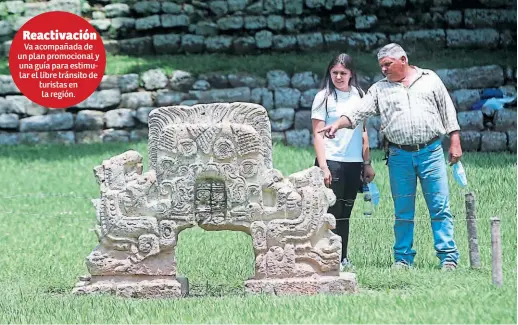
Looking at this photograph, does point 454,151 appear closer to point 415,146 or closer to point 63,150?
point 415,146

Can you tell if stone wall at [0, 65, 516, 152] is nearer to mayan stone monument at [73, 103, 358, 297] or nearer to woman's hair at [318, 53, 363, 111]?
woman's hair at [318, 53, 363, 111]

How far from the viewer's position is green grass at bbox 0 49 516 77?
20.5 meters

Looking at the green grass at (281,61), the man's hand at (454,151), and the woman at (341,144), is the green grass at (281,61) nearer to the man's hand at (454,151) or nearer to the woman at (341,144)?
the woman at (341,144)

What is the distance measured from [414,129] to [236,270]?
79.4 inches

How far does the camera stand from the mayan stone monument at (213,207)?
30.2 feet

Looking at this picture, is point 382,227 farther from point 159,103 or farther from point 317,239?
point 159,103

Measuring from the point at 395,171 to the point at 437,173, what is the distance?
364 millimetres

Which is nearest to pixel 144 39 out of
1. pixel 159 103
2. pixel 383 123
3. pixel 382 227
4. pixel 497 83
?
pixel 159 103

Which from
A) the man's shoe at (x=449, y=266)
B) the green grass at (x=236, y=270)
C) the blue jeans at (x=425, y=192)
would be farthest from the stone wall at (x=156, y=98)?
the man's shoe at (x=449, y=266)

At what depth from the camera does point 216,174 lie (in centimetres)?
924

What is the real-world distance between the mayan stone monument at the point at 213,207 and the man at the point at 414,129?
0.89m

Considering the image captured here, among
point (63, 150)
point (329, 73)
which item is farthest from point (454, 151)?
point (63, 150)

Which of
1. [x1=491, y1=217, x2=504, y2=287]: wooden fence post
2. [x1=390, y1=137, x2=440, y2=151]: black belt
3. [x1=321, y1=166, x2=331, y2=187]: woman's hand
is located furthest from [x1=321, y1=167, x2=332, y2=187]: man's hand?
[x1=491, y1=217, x2=504, y2=287]: wooden fence post

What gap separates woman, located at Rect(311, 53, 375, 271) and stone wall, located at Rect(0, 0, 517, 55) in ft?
38.7
